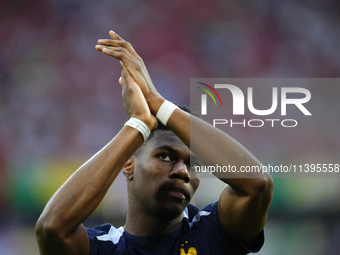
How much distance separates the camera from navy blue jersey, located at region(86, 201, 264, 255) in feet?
7.83

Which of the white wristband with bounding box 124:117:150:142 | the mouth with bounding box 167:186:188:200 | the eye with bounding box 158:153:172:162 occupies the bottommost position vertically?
the mouth with bounding box 167:186:188:200

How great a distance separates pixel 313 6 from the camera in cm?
843

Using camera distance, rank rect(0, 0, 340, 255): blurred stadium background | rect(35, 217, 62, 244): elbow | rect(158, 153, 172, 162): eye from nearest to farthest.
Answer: rect(35, 217, 62, 244): elbow, rect(158, 153, 172, 162): eye, rect(0, 0, 340, 255): blurred stadium background

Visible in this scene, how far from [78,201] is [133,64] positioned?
0.99 meters

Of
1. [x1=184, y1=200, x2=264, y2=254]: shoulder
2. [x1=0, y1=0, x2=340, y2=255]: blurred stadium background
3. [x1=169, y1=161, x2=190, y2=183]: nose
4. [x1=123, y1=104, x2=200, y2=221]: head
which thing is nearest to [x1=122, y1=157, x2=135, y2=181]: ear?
[x1=123, y1=104, x2=200, y2=221]: head

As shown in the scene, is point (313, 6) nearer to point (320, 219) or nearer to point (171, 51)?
point (171, 51)

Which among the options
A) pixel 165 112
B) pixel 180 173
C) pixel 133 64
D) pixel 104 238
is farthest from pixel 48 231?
pixel 133 64

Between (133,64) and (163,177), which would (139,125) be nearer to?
(163,177)

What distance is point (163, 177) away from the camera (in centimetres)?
238

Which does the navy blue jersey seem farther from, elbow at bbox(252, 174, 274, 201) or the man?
elbow at bbox(252, 174, 274, 201)

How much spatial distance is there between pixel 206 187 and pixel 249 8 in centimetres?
427

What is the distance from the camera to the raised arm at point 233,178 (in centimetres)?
218

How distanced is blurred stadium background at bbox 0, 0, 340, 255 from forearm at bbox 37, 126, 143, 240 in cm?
466

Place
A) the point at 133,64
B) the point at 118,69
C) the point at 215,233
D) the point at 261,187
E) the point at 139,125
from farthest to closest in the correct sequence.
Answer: the point at 118,69 < the point at 133,64 < the point at 215,233 < the point at 139,125 < the point at 261,187
